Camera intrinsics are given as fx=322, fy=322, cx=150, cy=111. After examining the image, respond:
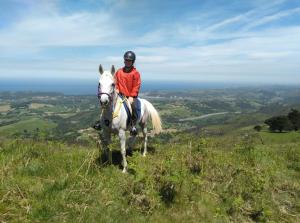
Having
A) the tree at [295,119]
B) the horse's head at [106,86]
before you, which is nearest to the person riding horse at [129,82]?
the horse's head at [106,86]

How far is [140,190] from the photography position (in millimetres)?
8125

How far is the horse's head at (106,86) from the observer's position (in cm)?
936

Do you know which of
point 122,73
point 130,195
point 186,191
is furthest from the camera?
point 122,73

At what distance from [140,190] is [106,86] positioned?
3310 millimetres

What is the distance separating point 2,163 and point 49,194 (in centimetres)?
259

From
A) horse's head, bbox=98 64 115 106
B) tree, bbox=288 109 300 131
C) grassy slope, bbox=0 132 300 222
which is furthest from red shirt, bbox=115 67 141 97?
tree, bbox=288 109 300 131

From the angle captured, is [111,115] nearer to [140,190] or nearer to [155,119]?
[140,190]

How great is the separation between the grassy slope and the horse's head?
178cm

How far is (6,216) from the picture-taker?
6316 millimetres

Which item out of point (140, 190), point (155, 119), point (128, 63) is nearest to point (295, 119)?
point (155, 119)

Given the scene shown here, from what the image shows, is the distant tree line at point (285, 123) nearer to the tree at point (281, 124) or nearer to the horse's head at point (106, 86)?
the tree at point (281, 124)

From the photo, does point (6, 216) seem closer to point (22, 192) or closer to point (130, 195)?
point (22, 192)

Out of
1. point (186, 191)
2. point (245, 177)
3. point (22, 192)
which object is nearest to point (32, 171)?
point (22, 192)

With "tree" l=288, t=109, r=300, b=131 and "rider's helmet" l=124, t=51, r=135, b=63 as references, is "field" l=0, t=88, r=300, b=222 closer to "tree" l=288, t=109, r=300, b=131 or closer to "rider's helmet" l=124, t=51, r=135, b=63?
"rider's helmet" l=124, t=51, r=135, b=63
